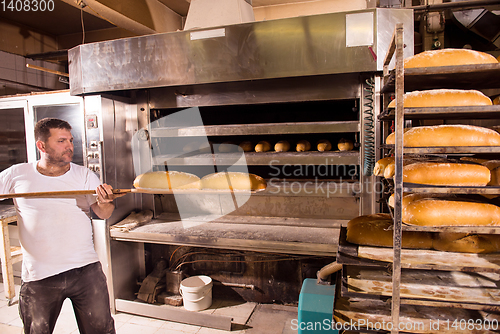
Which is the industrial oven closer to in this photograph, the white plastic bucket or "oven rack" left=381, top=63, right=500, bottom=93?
the white plastic bucket

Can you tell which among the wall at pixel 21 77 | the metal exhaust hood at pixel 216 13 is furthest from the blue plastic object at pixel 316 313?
the wall at pixel 21 77

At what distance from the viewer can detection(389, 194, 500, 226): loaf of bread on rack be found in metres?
1.19

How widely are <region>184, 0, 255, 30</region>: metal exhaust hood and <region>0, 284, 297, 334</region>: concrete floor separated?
242cm

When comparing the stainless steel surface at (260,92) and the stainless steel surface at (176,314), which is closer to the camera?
the stainless steel surface at (260,92)

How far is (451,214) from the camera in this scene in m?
1.21

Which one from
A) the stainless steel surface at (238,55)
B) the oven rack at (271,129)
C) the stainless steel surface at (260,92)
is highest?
the stainless steel surface at (238,55)

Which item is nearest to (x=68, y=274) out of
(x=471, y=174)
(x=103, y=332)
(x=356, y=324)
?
(x=103, y=332)

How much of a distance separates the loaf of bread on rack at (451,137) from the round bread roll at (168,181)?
1254mm

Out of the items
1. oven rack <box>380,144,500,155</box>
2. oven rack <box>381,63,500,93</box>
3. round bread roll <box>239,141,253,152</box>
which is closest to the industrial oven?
round bread roll <box>239,141,253,152</box>

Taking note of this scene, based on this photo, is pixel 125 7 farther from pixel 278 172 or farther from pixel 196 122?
pixel 278 172

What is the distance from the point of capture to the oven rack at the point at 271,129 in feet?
7.04

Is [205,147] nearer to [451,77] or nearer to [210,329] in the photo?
[210,329]

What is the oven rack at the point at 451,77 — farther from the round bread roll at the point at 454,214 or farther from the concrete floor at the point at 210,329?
the concrete floor at the point at 210,329

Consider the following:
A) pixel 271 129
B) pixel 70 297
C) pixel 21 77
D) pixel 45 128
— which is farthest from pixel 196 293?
pixel 21 77
